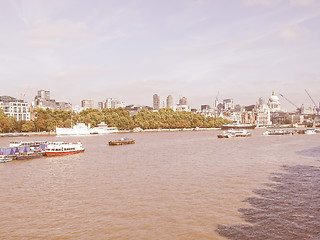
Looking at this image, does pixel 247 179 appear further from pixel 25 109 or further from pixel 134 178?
pixel 25 109

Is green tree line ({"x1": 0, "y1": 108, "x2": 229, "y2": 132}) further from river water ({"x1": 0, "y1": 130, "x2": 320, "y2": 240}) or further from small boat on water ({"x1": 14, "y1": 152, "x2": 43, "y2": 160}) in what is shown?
river water ({"x1": 0, "y1": 130, "x2": 320, "y2": 240})

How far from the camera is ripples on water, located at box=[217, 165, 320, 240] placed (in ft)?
62.8

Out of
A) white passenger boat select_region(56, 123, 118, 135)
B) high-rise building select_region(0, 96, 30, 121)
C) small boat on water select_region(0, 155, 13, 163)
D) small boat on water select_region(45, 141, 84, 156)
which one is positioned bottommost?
small boat on water select_region(0, 155, 13, 163)

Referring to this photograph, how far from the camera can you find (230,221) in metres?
21.4

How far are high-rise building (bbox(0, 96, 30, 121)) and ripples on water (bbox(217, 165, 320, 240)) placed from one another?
604ft

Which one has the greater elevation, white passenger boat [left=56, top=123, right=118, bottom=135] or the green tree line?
the green tree line

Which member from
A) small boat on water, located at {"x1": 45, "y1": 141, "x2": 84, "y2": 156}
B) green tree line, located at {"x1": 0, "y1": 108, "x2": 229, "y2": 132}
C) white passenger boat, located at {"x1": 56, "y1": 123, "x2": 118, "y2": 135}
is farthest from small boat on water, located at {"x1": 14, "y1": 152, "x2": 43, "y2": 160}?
green tree line, located at {"x1": 0, "y1": 108, "x2": 229, "y2": 132}

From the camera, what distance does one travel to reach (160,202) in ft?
86.0

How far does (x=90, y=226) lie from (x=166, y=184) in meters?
13.2

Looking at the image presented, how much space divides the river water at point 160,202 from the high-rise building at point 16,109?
158363 mm

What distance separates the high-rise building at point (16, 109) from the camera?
7352 inches

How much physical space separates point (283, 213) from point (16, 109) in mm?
193292

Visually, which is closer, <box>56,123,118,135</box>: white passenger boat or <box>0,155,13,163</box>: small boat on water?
<box>0,155,13,163</box>: small boat on water

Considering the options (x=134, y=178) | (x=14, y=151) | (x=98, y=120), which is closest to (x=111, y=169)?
(x=134, y=178)
